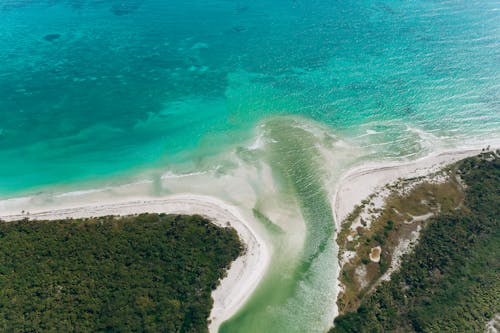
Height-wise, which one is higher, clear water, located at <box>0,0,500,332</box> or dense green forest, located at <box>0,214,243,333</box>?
clear water, located at <box>0,0,500,332</box>

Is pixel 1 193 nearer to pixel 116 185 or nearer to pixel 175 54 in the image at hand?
pixel 116 185

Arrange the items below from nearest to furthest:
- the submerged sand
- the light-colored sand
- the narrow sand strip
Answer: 1. the narrow sand strip
2. the submerged sand
3. the light-colored sand

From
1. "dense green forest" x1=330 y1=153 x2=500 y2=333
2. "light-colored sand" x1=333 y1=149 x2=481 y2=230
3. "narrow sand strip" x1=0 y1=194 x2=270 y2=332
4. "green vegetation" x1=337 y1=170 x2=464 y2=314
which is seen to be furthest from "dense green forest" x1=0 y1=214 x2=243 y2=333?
"light-colored sand" x1=333 y1=149 x2=481 y2=230

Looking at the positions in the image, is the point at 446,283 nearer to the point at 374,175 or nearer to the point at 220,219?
the point at 374,175

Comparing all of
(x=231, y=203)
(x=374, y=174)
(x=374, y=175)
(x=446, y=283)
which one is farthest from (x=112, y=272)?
(x=374, y=174)

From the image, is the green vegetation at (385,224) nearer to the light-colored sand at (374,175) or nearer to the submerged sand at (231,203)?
the light-colored sand at (374,175)

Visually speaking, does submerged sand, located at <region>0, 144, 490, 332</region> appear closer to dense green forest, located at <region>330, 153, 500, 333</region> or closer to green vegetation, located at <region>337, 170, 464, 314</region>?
green vegetation, located at <region>337, 170, 464, 314</region>

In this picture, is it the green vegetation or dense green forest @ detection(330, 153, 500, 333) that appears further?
the green vegetation
